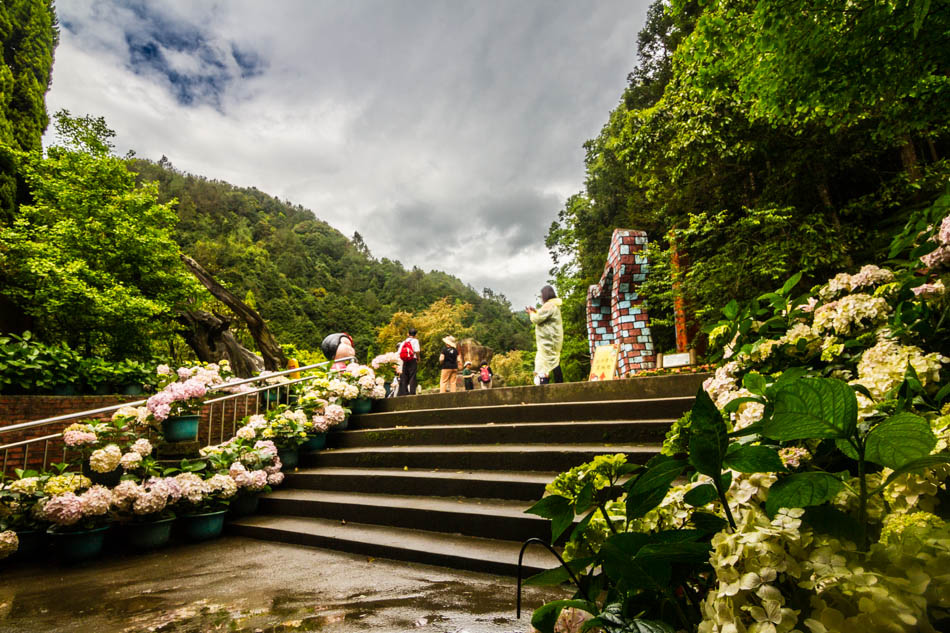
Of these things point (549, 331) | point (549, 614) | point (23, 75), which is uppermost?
point (23, 75)

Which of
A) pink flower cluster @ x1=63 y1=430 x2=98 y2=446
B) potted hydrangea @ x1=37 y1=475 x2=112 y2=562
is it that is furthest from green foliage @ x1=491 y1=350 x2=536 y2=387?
potted hydrangea @ x1=37 y1=475 x2=112 y2=562

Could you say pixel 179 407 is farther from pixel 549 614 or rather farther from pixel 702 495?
pixel 702 495

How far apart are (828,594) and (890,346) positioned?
5.01ft

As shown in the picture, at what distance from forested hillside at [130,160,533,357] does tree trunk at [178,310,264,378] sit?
51.1 feet

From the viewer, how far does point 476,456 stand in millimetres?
4230

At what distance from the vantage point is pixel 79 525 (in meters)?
3.64

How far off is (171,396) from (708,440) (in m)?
5.07

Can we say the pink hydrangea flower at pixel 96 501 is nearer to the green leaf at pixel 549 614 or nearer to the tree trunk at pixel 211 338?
the green leaf at pixel 549 614

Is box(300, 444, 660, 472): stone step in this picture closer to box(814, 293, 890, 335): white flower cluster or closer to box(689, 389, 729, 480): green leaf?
box(814, 293, 890, 335): white flower cluster

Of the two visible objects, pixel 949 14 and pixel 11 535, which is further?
pixel 949 14

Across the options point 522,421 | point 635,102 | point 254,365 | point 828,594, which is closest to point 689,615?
point 828,594

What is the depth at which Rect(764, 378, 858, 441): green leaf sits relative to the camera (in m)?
0.53

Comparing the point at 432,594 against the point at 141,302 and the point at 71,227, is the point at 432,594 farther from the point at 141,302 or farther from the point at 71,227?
the point at 71,227

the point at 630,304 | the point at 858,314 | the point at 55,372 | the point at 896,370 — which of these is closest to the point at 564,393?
the point at 858,314
